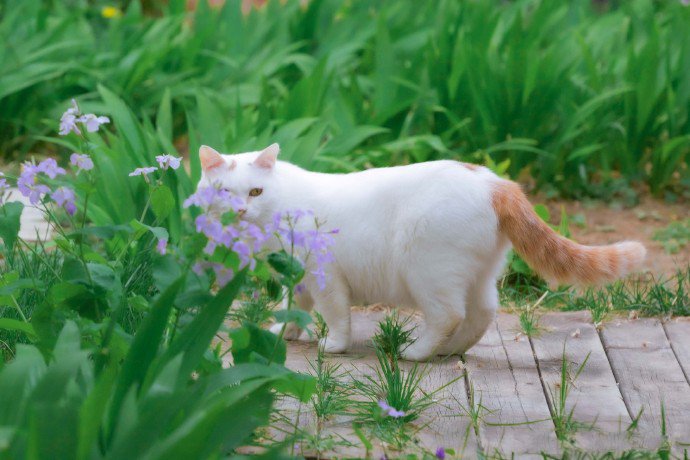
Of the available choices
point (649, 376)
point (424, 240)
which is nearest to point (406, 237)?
point (424, 240)

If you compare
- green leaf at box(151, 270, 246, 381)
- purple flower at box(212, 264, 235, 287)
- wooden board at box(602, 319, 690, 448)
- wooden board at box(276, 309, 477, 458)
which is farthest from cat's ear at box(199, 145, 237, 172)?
wooden board at box(602, 319, 690, 448)

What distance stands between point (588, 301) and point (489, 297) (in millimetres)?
722

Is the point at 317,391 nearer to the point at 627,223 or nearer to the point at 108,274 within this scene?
the point at 108,274

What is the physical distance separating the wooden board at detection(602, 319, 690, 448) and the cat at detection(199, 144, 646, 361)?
0.30 metres

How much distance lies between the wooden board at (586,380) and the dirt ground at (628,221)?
1.32m

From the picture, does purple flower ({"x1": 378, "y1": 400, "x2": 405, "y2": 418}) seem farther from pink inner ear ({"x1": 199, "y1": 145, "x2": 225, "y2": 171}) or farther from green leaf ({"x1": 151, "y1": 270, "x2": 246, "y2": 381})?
pink inner ear ({"x1": 199, "y1": 145, "x2": 225, "y2": 171})

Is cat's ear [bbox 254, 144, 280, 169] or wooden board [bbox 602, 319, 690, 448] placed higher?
cat's ear [bbox 254, 144, 280, 169]

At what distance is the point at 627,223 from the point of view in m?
5.27

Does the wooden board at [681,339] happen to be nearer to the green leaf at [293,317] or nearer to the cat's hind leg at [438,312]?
the cat's hind leg at [438,312]

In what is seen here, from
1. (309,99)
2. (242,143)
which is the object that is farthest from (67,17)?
(242,143)

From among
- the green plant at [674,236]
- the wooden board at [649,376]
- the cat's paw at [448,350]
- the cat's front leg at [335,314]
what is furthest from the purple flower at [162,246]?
the green plant at [674,236]

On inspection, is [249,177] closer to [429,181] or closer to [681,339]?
[429,181]

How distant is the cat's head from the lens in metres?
3.08

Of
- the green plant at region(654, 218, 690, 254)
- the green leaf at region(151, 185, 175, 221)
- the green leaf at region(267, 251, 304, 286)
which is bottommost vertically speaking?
the green plant at region(654, 218, 690, 254)
